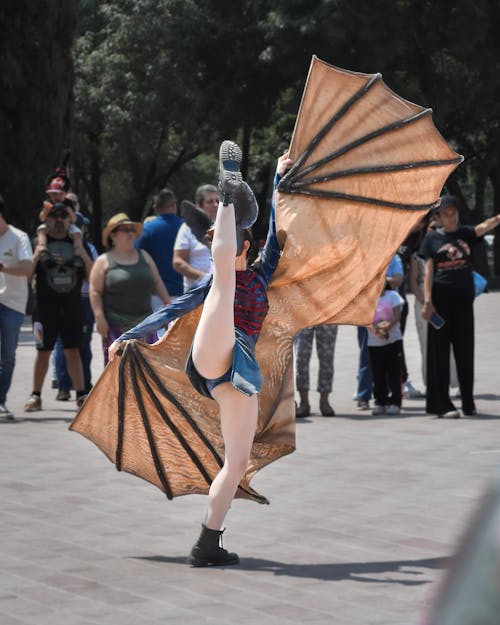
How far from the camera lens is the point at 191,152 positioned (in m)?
50.4

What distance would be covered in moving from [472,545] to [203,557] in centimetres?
487

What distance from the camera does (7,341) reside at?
447 inches

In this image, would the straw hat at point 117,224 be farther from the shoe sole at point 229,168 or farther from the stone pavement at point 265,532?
the shoe sole at point 229,168

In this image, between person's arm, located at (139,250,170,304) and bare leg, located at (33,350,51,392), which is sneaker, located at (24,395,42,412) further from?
person's arm, located at (139,250,170,304)

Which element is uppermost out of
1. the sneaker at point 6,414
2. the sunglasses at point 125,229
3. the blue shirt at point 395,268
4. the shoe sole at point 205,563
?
the sunglasses at point 125,229

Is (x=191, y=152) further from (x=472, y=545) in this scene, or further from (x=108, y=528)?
(x=472, y=545)

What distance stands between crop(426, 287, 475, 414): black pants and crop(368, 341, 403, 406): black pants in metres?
0.30

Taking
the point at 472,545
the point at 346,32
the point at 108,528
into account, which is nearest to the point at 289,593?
the point at 108,528

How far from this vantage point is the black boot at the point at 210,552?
5.79 metres

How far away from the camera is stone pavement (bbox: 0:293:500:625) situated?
5020 millimetres

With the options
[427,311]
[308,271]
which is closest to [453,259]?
[427,311]

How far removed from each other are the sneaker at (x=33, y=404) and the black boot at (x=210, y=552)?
6310mm

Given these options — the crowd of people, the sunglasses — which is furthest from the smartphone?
the sunglasses

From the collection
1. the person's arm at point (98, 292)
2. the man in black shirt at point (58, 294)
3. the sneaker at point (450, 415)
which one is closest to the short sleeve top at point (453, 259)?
the sneaker at point (450, 415)
